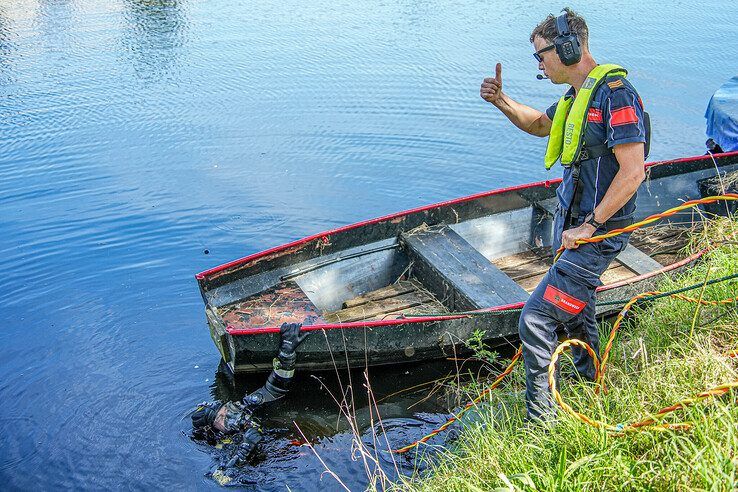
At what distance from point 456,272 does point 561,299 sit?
2.60m

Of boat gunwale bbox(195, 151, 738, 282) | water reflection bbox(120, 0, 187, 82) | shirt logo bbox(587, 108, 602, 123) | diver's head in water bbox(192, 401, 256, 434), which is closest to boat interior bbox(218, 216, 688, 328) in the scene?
boat gunwale bbox(195, 151, 738, 282)

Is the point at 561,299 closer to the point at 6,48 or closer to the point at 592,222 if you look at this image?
the point at 592,222

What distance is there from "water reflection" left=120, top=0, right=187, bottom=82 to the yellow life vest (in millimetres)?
10765

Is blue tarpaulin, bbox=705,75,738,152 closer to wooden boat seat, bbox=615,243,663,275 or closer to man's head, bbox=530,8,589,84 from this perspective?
wooden boat seat, bbox=615,243,663,275

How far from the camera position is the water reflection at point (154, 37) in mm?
Result: 14453

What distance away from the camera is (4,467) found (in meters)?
5.82

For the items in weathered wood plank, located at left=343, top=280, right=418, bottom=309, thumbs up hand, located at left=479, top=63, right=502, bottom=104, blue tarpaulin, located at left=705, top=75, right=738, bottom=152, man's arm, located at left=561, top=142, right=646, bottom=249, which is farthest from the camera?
blue tarpaulin, located at left=705, top=75, right=738, bottom=152

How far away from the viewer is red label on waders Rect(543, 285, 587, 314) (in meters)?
4.42

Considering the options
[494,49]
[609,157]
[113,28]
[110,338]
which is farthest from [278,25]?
[609,157]

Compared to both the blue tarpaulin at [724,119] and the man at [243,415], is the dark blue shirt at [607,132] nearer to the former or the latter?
the man at [243,415]

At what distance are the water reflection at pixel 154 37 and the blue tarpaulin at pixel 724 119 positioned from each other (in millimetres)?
9560

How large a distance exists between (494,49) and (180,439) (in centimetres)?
1140

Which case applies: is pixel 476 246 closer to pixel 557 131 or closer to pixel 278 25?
pixel 557 131

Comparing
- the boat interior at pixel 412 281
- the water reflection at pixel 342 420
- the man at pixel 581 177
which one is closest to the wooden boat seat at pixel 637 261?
the boat interior at pixel 412 281
